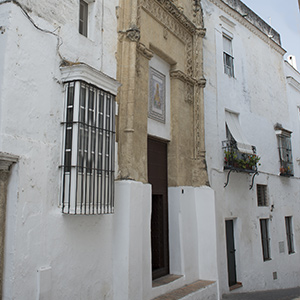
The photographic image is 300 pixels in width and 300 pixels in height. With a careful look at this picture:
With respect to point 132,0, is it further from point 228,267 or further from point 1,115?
point 228,267

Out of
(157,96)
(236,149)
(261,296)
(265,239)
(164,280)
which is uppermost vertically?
(157,96)

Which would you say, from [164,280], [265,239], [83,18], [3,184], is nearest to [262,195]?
[265,239]

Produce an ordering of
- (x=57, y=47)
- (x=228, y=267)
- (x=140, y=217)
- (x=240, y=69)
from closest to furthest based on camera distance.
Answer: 1. (x=57, y=47)
2. (x=140, y=217)
3. (x=228, y=267)
4. (x=240, y=69)

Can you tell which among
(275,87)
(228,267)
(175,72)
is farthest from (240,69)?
(228,267)

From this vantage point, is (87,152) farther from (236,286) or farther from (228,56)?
(228,56)

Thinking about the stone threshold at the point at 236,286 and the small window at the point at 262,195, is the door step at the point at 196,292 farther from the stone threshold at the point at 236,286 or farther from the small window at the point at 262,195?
the small window at the point at 262,195

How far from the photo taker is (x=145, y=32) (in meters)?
7.06

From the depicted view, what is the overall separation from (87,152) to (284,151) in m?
9.90

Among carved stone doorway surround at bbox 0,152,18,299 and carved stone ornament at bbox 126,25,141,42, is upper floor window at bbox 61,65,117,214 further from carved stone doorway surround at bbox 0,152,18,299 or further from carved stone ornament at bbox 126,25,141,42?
carved stone ornament at bbox 126,25,141,42

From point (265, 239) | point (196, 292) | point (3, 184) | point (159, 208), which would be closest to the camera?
point (3, 184)

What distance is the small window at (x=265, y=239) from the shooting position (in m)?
10.9

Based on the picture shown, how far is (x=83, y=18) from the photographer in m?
5.98

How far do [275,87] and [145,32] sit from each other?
8.05 meters

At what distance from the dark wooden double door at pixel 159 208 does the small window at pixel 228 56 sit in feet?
14.7
